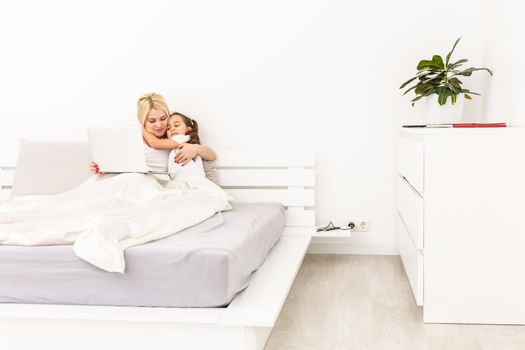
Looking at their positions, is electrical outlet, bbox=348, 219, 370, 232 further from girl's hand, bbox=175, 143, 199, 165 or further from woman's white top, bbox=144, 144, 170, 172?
woman's white top, bbox=144, 144, 170, 172

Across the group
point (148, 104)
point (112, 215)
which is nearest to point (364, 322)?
point (112, 215)

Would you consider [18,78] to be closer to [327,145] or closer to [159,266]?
[327,145]

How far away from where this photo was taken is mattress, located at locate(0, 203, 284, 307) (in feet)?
6.43

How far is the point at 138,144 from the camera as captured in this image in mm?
3064

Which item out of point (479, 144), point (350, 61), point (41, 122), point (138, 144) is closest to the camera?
point (479, 144)

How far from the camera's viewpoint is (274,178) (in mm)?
3729

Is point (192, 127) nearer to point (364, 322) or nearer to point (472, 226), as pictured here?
point (364, 322)

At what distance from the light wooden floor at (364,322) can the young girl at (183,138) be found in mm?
882

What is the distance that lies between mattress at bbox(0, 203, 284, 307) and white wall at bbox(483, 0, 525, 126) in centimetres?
147

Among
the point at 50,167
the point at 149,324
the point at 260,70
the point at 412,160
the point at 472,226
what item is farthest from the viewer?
the point at 260,70

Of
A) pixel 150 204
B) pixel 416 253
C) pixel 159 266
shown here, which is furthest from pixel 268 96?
pixel 159 266

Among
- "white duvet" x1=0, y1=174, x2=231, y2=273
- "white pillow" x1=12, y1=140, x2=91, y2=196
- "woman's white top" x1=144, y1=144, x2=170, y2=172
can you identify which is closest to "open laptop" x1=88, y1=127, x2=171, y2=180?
"white duvet" x1=0, y1=174, x2=231, y2=273

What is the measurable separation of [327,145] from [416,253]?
1.36 metres

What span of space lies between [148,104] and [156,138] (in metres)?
0.21
